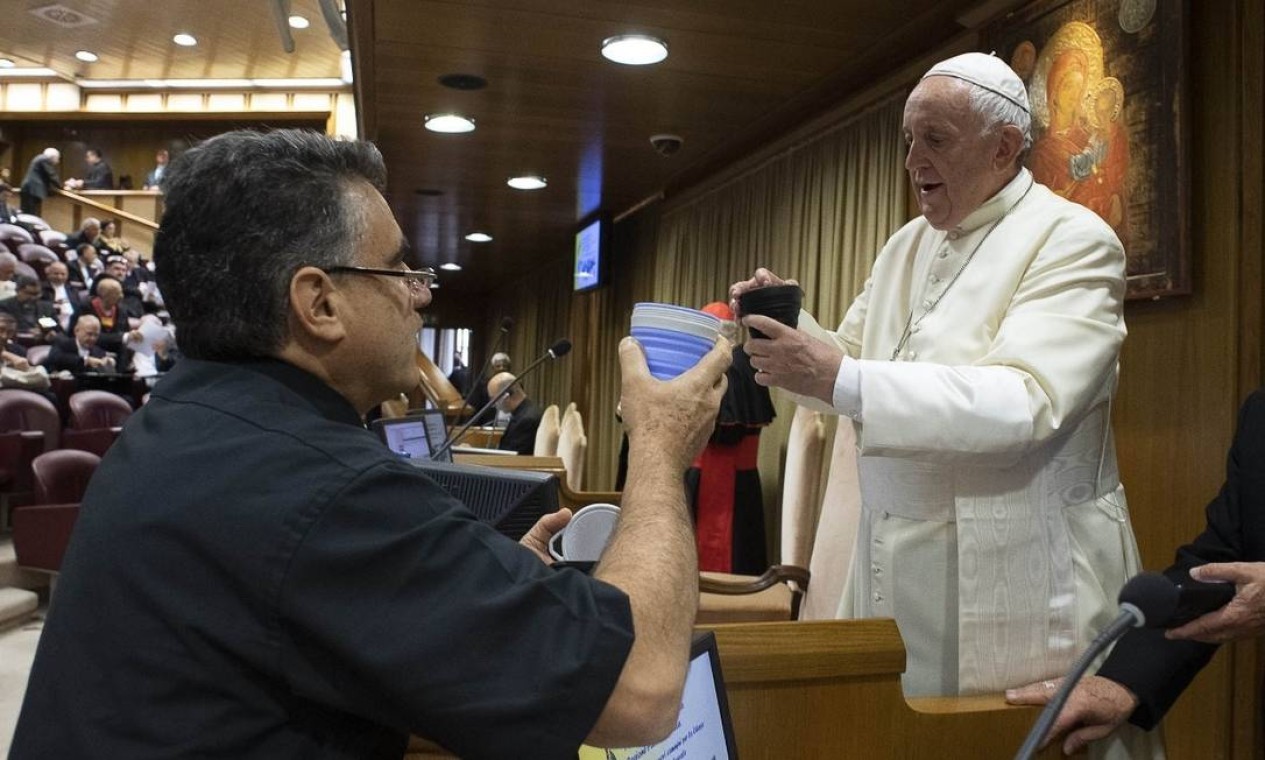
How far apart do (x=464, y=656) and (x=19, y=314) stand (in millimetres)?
10250

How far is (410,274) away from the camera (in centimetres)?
103

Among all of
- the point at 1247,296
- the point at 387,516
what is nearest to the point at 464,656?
the point at 387,516

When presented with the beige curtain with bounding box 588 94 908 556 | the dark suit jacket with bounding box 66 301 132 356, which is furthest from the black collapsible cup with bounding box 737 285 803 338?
the dark suit jacket with bounding box 66 301 132 356

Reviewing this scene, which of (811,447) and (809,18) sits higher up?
(809,18)

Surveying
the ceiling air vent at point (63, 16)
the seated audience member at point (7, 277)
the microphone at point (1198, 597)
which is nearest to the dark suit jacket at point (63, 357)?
the seated audience member at point (7, 277)

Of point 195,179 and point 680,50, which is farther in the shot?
point 680,50

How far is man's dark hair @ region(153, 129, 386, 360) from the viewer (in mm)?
937

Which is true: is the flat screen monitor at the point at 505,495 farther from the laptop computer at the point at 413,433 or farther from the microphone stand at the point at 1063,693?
the laptop computer at the point at 413,433

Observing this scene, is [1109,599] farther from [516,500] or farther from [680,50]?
[680,50]

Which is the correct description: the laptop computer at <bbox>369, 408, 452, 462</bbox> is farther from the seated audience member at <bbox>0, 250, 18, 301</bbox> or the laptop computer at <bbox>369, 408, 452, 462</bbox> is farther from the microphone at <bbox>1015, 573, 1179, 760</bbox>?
the seated audience member at <bbox>0, 250, 18, 301</bbox>

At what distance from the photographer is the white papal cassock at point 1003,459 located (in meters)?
1.47

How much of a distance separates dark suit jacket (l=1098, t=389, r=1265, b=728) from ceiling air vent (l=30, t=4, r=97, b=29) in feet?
53.3

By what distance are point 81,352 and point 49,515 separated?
16.6 feet

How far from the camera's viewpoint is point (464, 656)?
0.80 meters
